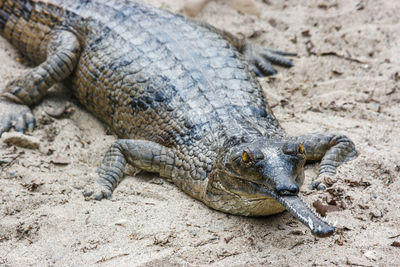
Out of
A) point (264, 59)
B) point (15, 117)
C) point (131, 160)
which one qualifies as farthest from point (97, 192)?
point (264, 59)

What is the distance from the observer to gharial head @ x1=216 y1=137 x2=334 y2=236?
9.37ft

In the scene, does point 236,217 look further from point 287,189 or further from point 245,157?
point 287,189

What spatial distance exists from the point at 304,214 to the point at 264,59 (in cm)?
341

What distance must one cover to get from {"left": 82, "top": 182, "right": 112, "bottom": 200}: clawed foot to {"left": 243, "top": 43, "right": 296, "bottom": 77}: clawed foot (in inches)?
100

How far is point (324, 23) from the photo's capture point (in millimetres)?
6180

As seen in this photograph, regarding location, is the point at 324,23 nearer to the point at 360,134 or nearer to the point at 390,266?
the point at 360,134

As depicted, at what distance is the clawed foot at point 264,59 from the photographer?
568 cm

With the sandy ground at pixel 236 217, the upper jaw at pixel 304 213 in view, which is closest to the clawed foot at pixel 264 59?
the sandy ground at pixel 236 217

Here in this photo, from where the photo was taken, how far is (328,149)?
13.5ft

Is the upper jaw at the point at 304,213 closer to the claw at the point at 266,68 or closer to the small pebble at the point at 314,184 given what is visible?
the small pebble at the point at 314,184

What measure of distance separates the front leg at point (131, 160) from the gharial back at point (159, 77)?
0.46 ft

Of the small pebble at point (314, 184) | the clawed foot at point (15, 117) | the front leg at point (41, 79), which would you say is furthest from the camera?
the front leg at point (41, 79)

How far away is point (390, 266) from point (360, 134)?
1760mm

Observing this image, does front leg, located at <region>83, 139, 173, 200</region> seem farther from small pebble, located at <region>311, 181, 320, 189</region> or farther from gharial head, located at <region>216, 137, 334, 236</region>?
small pebble, located at <region>311, 181, 320, 189</region>
